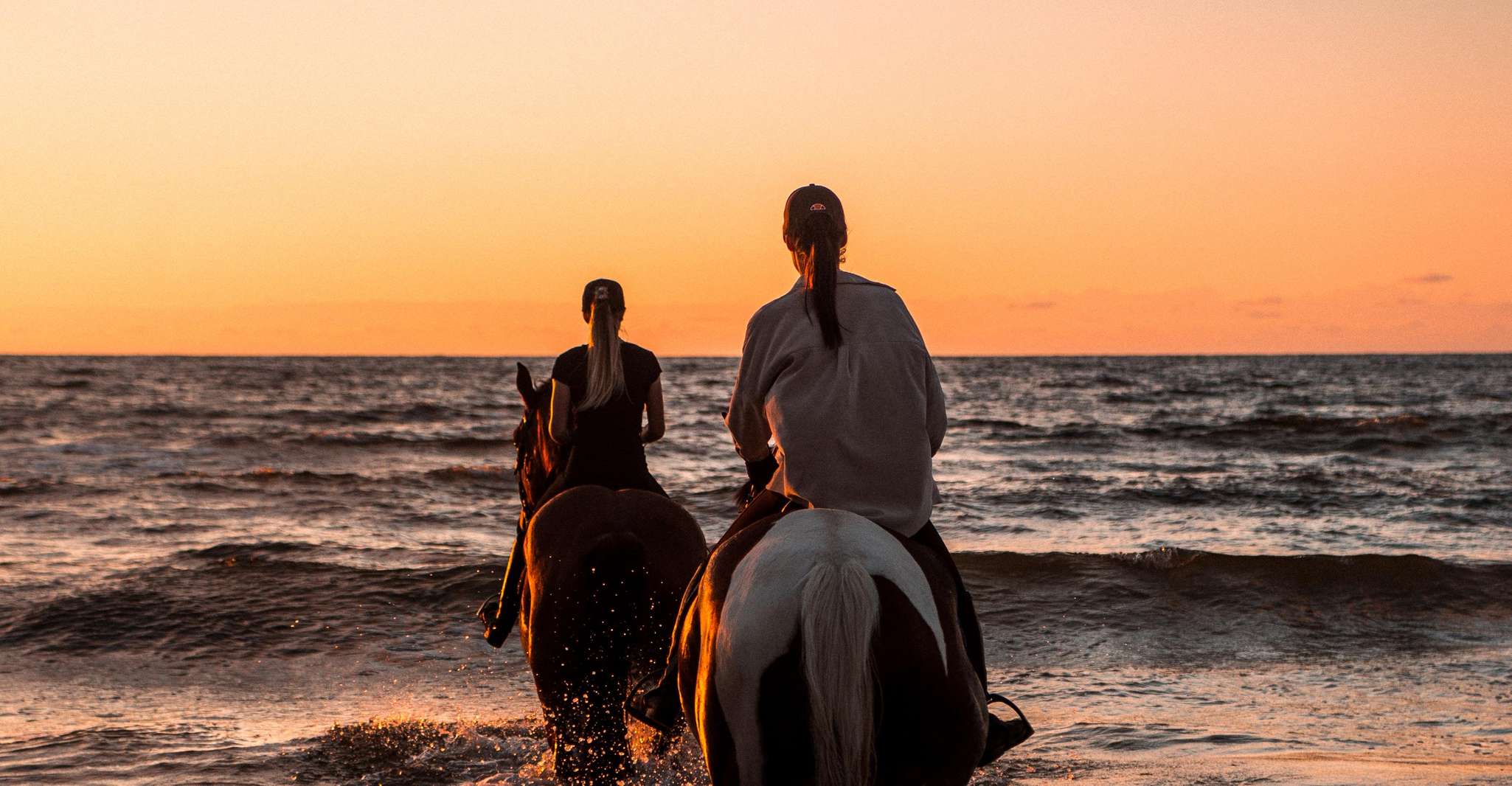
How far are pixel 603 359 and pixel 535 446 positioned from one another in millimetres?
694

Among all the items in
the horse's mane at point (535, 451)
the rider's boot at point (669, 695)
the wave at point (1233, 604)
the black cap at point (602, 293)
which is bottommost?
the wave at point (1233, 604)

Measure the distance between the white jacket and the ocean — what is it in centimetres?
311

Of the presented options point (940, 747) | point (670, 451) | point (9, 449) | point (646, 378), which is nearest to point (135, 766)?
point (646, 378)

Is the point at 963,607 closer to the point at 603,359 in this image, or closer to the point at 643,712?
the point at 643,712

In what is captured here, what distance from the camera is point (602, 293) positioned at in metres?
5.72

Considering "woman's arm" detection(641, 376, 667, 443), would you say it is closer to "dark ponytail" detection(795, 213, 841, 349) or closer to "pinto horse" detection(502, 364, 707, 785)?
"pinto horse" detection(502, 364, 707, 785)


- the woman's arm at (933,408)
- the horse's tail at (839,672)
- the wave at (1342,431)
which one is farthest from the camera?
the wave at (1342,431)

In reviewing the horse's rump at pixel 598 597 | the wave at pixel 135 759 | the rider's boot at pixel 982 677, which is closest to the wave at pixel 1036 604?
the wave at pixel 135 759

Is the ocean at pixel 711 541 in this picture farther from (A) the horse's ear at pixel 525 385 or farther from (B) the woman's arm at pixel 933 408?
(B) the woman's arm at pixel 933 408

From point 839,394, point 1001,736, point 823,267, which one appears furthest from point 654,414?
point 1001,736

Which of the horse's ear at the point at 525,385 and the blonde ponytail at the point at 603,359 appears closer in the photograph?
the blonde ponytail at the point at 603,359

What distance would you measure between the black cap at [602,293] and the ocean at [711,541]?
229 centimetres

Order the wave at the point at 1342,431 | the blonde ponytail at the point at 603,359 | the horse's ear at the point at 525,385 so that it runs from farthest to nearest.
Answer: the wave at the point at 1342,431, the horse's ear at the point at 525,385, the blonde ponytail at the point at 603,359

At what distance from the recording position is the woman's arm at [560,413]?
578 cm
